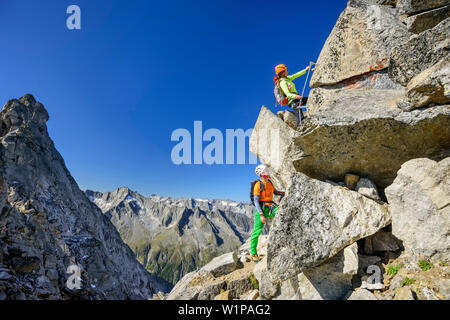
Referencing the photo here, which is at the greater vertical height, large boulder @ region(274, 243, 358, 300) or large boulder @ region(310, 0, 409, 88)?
large boulder @ region(310, 0, 409, 88)

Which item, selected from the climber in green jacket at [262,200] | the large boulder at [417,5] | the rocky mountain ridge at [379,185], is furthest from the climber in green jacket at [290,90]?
the large boulder at [417,5]

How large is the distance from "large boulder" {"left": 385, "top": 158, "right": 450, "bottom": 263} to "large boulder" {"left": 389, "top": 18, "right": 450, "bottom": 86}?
3.38m

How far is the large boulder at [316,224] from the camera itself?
6977 millimetres

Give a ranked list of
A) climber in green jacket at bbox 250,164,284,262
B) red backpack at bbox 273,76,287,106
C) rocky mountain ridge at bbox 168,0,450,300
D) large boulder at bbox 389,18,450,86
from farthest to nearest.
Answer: red backpack at bbox 273,76,287,106 < climber in green jacket at bbox 250,164,284,262 < large boulder at bbox 389,18,450,86 < rocky mountain ridge at bbox 168,0,450,300

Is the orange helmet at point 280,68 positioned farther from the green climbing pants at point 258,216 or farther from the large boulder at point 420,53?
the green climbing pants at point 258,216

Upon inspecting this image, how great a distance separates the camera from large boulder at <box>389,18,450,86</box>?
6441 mm

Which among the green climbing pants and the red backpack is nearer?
the green climbing pants

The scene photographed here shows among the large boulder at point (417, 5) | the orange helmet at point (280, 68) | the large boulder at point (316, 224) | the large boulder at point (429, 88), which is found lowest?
the large boulder at point (316, 224)

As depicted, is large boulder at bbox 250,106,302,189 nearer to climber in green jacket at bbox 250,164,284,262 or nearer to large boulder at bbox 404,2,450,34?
climber in green jacket at bbox 250,164,284,262

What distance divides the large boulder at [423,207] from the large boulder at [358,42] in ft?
21.4

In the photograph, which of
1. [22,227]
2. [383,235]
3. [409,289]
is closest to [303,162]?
[383,235]

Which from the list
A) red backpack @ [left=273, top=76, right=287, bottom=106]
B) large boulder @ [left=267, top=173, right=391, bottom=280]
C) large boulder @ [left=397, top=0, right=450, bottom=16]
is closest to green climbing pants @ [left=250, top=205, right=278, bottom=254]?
large boulder @ [left=267, top=173, right=391, bottom=280]

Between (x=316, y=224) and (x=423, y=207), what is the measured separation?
3.14 m

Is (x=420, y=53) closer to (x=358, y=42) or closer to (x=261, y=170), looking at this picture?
(x=358, y=42)
